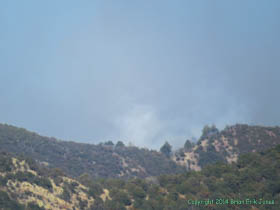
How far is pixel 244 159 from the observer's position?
7988 cm

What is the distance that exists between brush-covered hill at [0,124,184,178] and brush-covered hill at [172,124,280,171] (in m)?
5.48

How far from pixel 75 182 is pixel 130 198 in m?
9.11

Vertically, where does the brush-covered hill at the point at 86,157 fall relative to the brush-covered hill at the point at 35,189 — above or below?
above

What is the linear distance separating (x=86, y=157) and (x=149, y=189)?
224 feet

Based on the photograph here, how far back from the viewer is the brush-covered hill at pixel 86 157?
120 metres

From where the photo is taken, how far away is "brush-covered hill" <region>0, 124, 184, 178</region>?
393 ft

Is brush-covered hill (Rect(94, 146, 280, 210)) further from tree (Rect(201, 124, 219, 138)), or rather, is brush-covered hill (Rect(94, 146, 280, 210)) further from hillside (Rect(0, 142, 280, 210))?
tree (Rect(201, 124, 219, 138))

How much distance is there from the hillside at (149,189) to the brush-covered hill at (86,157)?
4537cm

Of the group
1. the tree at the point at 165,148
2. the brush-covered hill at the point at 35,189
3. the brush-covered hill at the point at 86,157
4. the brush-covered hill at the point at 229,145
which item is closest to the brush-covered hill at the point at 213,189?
the brush-covered hill at the point at 35,189

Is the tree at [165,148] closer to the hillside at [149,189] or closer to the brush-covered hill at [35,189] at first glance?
the hillside at [149,189]

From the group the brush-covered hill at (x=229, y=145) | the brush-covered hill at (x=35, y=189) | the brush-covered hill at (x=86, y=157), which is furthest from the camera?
the brush-covered hill at (x=229, y=145)

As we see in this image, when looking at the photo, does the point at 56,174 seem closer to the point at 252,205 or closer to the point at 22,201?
the point at 22,201

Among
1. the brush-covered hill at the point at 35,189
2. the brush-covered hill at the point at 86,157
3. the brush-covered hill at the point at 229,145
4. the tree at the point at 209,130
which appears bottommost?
the brush-covered hill at the point at 35,189

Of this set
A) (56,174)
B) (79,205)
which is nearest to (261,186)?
(79,205)
